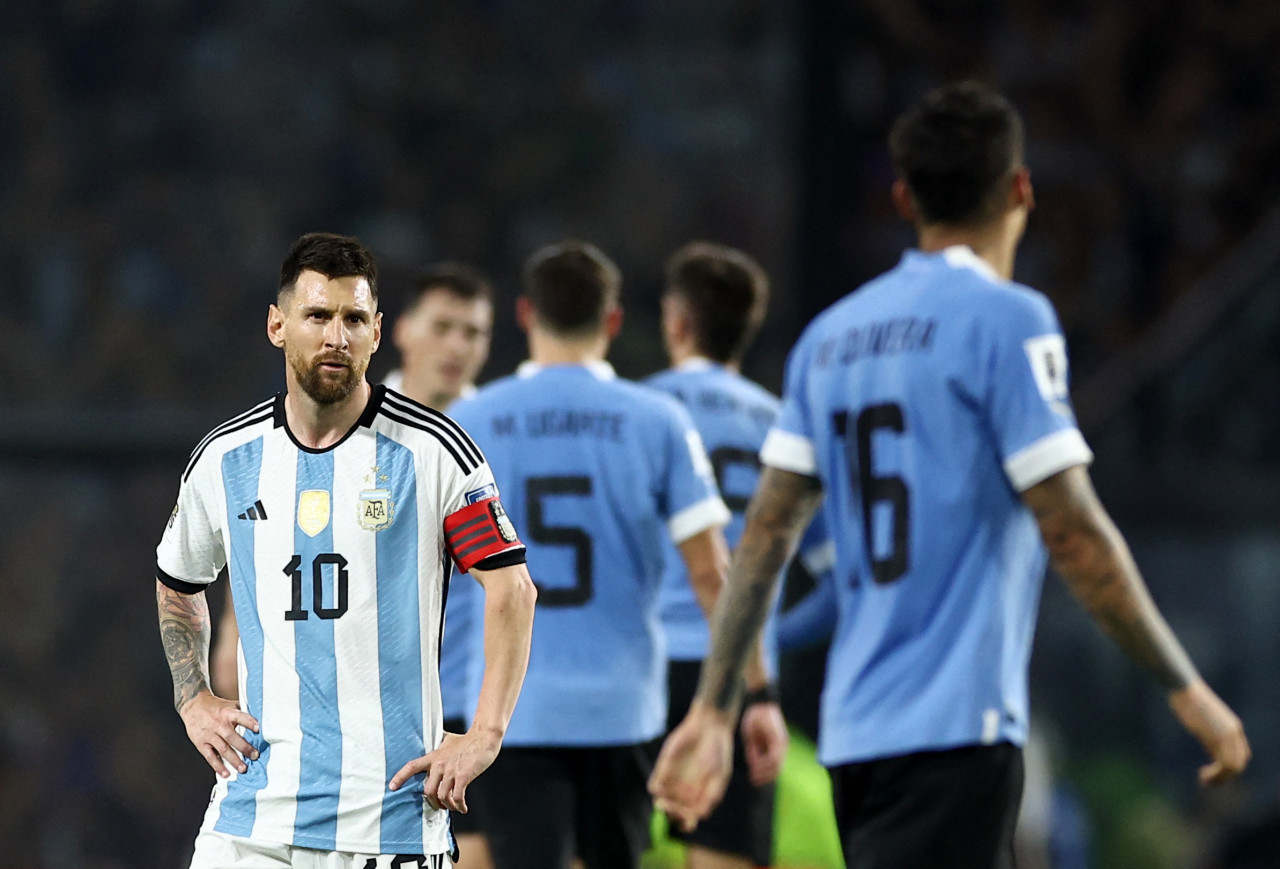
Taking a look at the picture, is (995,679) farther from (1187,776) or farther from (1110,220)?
(1110,220)

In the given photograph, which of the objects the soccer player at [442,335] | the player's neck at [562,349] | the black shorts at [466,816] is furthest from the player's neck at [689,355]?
the black shorts at [466,816]

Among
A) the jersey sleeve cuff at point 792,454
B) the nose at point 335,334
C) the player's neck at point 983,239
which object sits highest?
the player's neck at point 983,239

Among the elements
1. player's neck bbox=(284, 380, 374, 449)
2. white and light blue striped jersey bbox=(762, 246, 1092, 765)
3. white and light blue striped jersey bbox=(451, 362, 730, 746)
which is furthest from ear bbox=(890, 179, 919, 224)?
white and light blue striped jersey bbox=(451, 362, 730, 746)

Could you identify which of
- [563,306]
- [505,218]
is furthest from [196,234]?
[563,306]

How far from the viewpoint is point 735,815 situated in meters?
4.89

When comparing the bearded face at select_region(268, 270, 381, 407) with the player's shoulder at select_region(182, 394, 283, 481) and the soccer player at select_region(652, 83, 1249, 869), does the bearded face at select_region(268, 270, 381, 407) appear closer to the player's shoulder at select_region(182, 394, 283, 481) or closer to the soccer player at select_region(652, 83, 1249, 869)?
the player's shoulder at select_region(182, 394, 283, 481)

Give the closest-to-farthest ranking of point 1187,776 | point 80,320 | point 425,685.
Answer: point 425,685
point 1187,776
point 80,320

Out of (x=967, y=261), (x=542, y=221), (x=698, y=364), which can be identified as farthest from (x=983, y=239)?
(x=542, y=221)

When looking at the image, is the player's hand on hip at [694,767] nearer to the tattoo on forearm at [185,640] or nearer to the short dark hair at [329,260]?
the tattoo on forearm at [185,640]

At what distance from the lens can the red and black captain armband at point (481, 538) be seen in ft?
8.91

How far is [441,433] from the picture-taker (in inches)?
109

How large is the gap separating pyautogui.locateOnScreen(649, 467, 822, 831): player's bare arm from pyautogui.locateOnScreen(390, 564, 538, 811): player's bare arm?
1.59 ft

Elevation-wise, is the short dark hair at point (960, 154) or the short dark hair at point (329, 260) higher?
the short dark hair at point (960, 154)

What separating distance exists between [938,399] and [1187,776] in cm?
774
